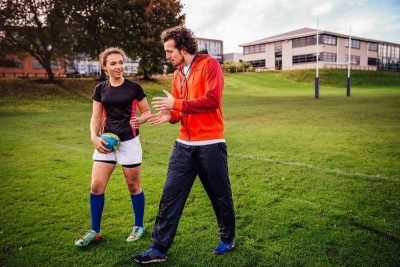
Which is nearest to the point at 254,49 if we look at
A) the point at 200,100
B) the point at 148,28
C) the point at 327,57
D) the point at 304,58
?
the point at 304,58

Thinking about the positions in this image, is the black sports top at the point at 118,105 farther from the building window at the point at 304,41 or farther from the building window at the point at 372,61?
the building window at the point at 372,61

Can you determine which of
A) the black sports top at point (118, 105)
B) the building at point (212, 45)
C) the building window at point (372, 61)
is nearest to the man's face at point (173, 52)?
the black sports top at point (118, 105)

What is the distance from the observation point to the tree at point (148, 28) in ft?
129

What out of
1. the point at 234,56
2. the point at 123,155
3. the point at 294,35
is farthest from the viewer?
the point at 234,56

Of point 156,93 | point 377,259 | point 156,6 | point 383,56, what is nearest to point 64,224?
point 377,259

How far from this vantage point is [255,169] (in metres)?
7.89

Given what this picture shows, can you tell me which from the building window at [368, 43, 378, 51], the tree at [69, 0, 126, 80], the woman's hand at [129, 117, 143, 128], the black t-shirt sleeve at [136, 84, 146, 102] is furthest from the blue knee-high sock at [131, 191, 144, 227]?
the building window at [368, 43, 378, 51]

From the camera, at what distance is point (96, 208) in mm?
4430

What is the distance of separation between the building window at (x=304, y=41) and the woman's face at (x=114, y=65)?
2833 inches

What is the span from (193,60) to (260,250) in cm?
240

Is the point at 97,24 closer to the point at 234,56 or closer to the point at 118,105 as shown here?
the point at 118,105

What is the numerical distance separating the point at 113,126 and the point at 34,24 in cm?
3809

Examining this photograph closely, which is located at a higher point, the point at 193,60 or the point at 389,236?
the point at 193,60

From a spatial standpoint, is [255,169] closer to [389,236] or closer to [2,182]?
[389,236]
